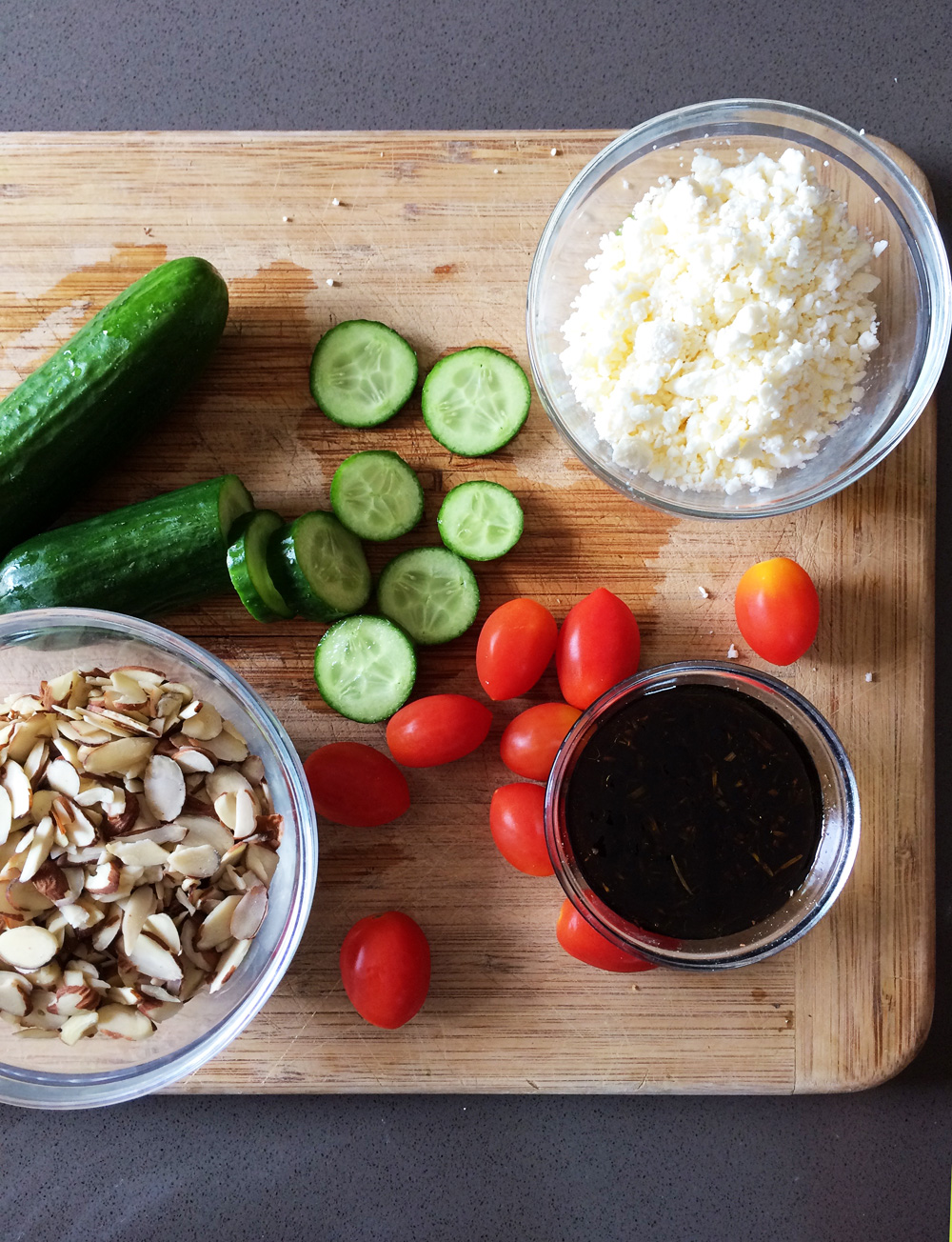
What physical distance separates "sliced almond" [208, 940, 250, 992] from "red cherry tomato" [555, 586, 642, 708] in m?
0.66

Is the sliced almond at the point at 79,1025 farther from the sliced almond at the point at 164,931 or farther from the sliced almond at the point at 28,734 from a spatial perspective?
the sliced almond at the point at 28,734

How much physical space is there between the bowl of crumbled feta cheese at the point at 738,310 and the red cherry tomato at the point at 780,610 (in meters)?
0.11

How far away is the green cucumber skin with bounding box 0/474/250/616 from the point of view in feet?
5.04

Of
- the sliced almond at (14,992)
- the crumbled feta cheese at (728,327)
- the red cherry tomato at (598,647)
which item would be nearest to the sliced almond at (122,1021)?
the sliced almond at (14,992)

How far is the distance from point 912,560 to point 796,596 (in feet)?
0.91

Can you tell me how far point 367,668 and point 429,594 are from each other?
17 cm

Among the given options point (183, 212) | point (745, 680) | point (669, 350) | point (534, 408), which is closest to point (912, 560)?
point (745, 680)

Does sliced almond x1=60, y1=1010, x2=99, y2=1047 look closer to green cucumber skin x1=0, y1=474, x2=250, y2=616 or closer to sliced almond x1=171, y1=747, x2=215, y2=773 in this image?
sliced almond x1=171, y1=747, x2=215, y2=773

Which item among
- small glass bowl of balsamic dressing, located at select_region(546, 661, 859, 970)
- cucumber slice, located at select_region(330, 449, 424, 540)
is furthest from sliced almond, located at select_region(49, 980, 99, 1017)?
cucumber slice, located at select_region(330, 449, 424, 540)

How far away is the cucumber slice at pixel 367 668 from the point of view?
1.59m

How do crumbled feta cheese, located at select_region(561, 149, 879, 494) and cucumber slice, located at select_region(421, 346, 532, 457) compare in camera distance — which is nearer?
crumbled feta cheese, located at select_region(561, 149, 879, 494)

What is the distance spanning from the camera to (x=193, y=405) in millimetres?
1666

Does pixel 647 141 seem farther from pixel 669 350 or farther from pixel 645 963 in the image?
pixel 645 963

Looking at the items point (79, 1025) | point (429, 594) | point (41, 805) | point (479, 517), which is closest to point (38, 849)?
point (41, 805)
